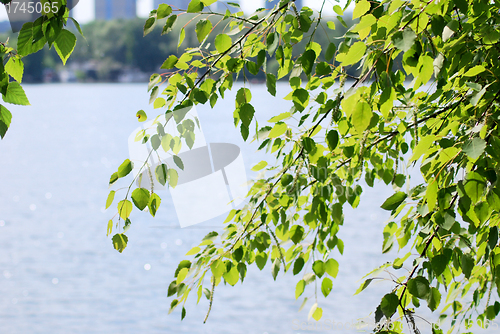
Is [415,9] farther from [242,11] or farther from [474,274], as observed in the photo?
[474,274]

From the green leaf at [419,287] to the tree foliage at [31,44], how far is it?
0.92m

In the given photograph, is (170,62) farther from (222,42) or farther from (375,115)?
(375,115)

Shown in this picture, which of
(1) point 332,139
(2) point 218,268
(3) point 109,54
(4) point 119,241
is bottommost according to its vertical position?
(3) point 109,54

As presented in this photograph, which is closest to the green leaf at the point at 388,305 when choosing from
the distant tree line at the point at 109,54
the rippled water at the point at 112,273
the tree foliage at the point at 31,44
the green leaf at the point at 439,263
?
the green leaf at the point at 439,263

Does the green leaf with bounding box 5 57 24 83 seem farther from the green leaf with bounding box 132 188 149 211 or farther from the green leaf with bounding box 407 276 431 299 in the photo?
the green leaf with bounding box 407 276 431 299

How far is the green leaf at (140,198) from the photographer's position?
1169 millimetres

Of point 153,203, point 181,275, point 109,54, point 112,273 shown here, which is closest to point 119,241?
point 153,203

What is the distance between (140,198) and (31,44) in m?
0.42

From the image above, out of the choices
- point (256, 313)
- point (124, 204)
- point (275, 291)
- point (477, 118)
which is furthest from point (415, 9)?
point (275, 291)

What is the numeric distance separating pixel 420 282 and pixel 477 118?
0.41 meters

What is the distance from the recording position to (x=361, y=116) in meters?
0.95

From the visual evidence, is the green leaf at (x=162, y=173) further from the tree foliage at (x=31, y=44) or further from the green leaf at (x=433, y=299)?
the green leaf at (x=433, y=299)

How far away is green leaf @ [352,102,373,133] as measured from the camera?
95 centimetres

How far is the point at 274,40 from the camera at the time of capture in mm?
1181
